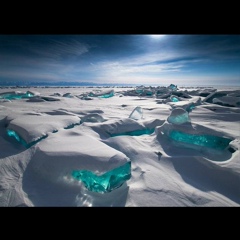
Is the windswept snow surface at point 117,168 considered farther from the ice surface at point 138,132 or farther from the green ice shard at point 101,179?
the ice surface at point 138,132

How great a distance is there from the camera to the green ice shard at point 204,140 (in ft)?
8.27

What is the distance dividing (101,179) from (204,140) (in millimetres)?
2039

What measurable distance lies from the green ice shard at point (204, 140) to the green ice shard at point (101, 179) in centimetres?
164

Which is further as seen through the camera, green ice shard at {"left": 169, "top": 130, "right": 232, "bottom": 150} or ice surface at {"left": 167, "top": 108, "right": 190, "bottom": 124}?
ice surface at {"left": 167, "top": 108, "right": 190, "bottom": 124}

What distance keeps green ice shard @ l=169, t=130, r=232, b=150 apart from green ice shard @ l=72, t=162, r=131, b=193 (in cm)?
164

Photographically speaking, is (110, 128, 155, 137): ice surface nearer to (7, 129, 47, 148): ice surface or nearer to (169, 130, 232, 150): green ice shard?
→ (169, 130, 232, 150): green ice shard

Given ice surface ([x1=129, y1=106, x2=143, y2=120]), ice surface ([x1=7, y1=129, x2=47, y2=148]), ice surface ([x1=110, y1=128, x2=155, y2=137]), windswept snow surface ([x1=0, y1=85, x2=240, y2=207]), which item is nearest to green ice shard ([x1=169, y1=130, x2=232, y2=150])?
windswept snow surface ([x1=0, y1=85, x2=240, y2=207])

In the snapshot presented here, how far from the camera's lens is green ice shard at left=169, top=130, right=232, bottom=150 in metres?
2.52

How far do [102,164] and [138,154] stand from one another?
837 millimetres

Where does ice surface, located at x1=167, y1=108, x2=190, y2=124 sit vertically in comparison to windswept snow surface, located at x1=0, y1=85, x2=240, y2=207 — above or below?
above

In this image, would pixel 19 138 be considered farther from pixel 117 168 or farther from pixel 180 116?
pixel 180 116

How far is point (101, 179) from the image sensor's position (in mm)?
1455

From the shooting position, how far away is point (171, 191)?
1.52 m

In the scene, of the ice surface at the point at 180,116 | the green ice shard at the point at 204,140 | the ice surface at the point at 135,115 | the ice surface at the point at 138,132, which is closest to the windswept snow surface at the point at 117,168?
the green ice shard at the point at 204,140
